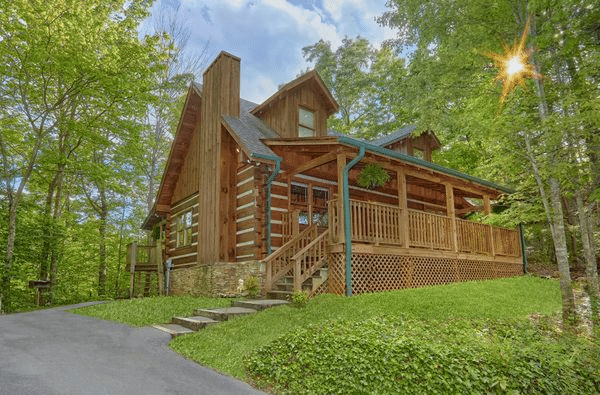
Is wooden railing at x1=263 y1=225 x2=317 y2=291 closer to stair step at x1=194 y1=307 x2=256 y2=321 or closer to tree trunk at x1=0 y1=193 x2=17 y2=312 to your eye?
stair step at x1=194 y1=307 x2=256 y2=321

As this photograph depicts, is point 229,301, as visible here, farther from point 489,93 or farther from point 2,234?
point 2,234

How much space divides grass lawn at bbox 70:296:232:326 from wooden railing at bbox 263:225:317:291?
139cm

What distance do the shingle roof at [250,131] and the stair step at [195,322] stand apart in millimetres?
4794

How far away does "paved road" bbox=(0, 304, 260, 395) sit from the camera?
505 cm

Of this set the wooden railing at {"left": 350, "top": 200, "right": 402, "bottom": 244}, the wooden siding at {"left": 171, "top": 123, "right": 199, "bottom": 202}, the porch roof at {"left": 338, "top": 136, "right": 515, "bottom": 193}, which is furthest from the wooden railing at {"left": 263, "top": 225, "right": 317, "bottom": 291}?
the wooden siding at {"left": 171, "top": 123, "right": 199, "bottom": 202}

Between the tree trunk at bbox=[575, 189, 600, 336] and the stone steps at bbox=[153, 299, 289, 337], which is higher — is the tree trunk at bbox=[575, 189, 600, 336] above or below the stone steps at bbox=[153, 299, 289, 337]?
above

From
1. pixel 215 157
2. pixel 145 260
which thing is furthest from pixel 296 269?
pixel 145 260

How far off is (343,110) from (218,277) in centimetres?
→ 2327

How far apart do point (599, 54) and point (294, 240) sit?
8.62 m

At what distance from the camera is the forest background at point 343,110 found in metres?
10.0

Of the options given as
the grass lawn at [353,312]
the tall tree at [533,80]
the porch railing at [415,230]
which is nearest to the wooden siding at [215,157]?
the porch railing at [415,230]

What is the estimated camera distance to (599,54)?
27.0 ft

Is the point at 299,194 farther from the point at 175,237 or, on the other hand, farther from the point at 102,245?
the point at 102,245

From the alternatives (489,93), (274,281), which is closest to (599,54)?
(489,93)
